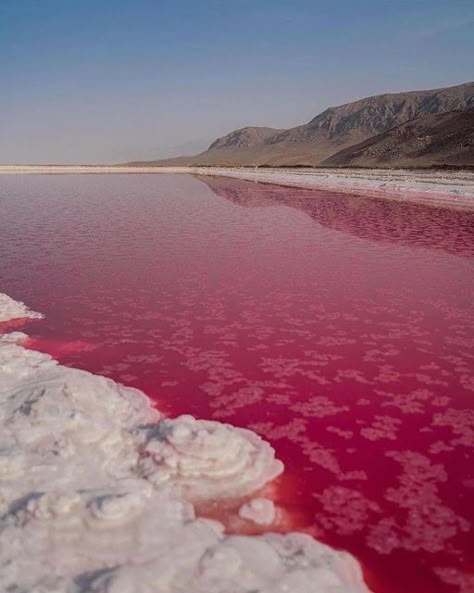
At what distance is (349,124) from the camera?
154375 mm

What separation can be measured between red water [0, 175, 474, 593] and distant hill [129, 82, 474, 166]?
113796 mm

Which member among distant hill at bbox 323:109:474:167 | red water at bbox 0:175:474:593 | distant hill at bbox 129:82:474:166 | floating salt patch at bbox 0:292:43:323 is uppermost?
distant hill at bbox 129:82:474:166

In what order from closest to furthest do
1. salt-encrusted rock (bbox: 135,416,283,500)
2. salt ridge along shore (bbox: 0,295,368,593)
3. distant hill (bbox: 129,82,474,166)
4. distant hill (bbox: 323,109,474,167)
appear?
salt ridge along shore (bbox: 0,295,368,593) → salt-encrusted rock (bbox: 135,416,283,500) → distant hill (bbox: 323,109,474,167) → distant hill (bbox: 129,82,474,166)

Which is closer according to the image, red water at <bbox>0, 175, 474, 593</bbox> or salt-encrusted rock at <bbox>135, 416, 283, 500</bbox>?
red water at <bbox>0, 175, 474, 593</bbox>

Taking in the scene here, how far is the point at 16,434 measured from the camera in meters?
3.24

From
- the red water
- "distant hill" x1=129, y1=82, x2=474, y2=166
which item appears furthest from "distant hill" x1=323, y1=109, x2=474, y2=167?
the red water

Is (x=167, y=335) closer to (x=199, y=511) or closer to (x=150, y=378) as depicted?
(x=150, y=378)

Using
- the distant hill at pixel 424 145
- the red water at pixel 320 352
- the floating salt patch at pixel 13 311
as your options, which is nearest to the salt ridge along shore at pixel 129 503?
the red water at pixel 320 352

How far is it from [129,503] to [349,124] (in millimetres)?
163071

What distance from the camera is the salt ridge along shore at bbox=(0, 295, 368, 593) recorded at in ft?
7.57

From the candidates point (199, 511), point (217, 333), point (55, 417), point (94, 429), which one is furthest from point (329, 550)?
point (217, 333)

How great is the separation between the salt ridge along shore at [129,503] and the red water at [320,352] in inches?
9.9

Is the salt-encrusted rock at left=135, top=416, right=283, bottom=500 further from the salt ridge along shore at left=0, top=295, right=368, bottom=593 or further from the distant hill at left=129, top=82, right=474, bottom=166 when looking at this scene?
the distant hill at left=129, top=82, right=474, bottom=166

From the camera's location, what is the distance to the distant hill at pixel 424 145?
63.9 meters
